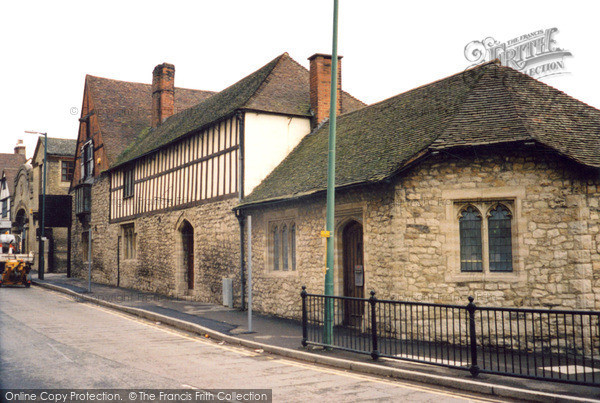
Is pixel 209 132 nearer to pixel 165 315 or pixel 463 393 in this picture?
pixel 165 315

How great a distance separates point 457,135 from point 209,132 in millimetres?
11232

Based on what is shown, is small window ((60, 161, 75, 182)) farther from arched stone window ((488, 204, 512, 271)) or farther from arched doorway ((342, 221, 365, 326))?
arched stone window ((488, 204, 512, 271))

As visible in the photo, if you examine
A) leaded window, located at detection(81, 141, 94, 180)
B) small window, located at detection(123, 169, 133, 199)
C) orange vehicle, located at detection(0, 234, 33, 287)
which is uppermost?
leaded window, located at detection(81, 141, 94, 180)

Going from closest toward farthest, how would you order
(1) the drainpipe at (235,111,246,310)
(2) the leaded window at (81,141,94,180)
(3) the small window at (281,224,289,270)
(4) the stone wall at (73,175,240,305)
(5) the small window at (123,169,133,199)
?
(3) the small window at (281,224,289,270) → (1) the drainpipe at (235,111,246,310) → (4) the stone wall at (73,175,240,305) → (5) the small window at (123,169,133,199) → (2) the leaded window at (81,141,94,180)

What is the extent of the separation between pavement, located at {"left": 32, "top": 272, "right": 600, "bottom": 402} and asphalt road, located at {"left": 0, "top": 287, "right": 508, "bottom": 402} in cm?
29

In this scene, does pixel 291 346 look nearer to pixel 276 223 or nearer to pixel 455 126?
pixel 455 126

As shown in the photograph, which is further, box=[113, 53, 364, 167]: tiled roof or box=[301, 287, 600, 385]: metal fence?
box=[113, 53, 364, 167]: tiled roof

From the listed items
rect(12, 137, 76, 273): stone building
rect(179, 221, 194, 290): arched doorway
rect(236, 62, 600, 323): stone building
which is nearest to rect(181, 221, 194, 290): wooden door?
rect(179, 221, 194, 290): arched doorway

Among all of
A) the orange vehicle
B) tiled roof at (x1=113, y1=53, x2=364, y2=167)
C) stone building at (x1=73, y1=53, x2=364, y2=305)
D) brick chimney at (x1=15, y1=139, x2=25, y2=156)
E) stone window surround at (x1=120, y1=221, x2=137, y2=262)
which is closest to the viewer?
stone building at (x1=73, y1=53, x2=364, y2=305)

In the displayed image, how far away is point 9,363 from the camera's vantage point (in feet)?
29.3

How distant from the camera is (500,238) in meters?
11.7

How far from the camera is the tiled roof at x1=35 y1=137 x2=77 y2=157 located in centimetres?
3950

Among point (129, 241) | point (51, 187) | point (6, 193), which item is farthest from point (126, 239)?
point (6, 193)

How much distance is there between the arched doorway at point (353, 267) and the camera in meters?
13.8
